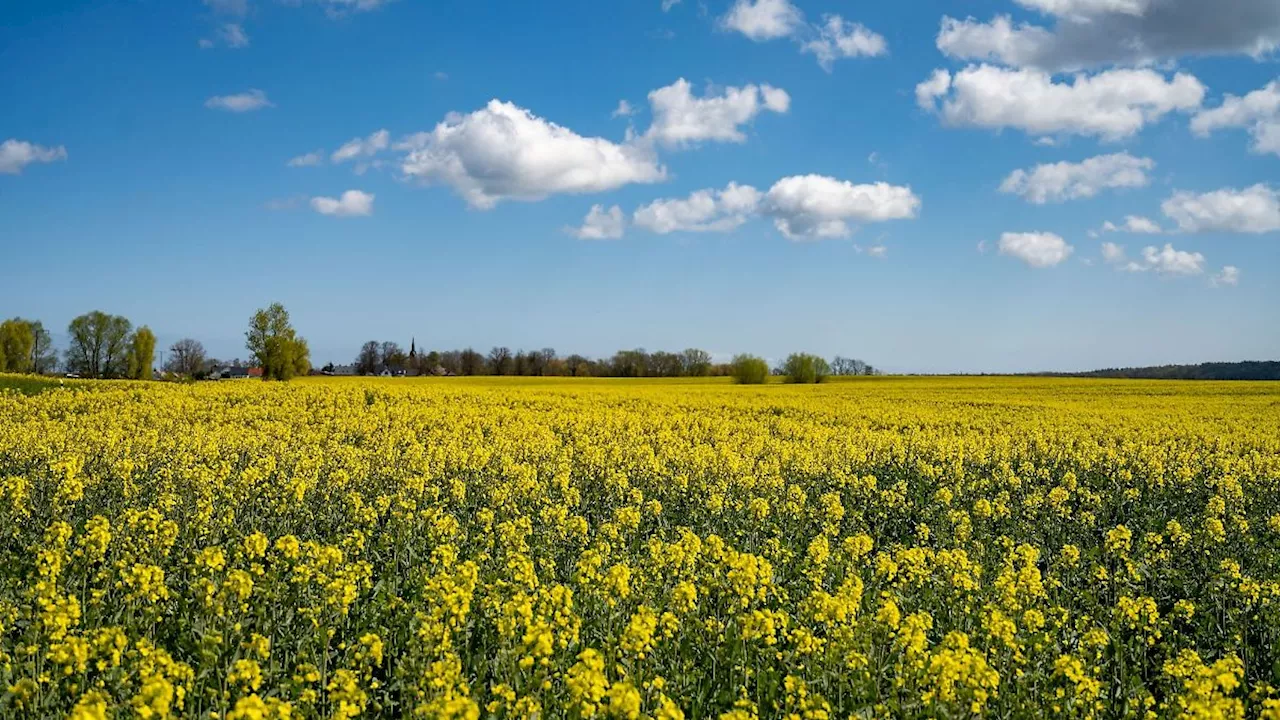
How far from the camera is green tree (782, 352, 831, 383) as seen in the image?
294 ft

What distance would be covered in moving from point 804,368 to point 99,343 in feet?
Answer: 249

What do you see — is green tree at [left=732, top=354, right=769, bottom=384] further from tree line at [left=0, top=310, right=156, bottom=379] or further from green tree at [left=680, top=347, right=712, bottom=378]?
tree line at [left=0, top=310, right=156, bottom=379]

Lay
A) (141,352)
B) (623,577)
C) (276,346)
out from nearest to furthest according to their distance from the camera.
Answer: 1. (623,577)
2. (276,346)
3. (141,352)

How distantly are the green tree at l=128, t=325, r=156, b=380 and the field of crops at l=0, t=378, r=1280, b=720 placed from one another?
8274 centimetres

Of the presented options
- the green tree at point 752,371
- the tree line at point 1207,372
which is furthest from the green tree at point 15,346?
the tree line at point 1207,372

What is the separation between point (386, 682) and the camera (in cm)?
717

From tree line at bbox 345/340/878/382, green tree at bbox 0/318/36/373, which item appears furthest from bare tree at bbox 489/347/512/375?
green tree at bbox 0/318/36/373

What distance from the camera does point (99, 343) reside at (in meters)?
98.1

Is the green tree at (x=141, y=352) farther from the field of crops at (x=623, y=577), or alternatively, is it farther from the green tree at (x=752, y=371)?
the field of crops at (x=623, y=577)

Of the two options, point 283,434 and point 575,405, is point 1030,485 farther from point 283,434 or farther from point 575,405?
point 575,405

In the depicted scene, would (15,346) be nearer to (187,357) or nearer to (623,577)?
(187,357)

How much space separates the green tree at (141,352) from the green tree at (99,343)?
1.40 metres

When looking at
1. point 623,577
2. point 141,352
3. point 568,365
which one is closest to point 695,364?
point 568,365

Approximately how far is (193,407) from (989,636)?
26629 mm
